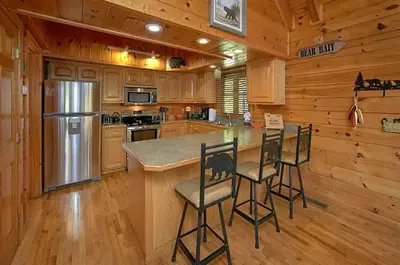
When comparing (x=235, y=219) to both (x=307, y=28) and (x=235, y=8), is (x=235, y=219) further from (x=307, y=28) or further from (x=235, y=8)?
(x=307, y=28)

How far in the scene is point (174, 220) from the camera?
200 cm

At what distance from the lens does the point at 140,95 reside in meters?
4.57

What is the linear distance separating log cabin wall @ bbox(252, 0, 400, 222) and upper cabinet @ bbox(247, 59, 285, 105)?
171 mm

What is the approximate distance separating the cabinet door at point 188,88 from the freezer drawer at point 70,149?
7.40ft

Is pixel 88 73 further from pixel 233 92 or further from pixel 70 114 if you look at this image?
pixel 233 92

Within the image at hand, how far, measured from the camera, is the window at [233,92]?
174 inches

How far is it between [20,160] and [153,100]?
117 inches

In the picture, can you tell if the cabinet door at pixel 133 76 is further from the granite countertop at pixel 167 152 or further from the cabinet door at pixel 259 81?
the granite countertop at pixel 167 152

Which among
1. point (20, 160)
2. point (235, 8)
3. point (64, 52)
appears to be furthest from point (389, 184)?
point (64, 52)

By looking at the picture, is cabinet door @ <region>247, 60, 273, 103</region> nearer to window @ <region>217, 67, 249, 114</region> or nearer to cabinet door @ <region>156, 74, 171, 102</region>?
window @ <region>217, 67, 249, 114</region>

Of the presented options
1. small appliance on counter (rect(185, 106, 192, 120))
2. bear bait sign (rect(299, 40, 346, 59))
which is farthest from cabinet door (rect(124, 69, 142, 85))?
bear bait sign (rect(299, 40, 346, 59))

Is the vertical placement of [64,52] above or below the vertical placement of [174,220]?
above

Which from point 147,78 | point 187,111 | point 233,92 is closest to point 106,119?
point 147,78

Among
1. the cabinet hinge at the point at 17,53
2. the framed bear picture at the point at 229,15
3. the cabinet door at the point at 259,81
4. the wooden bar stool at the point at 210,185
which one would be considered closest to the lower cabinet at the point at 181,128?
the cabinet door at the point at 259,81
